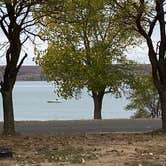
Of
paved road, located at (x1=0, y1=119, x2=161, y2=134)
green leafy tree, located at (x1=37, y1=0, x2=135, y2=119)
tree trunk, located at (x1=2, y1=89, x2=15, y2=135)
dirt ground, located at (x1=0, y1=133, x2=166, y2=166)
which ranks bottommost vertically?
dirt ground, located at (x1=0, y1=133, x2=166, y2=166)

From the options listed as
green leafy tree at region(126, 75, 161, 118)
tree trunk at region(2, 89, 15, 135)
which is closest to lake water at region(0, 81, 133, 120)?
green leafy tree at region(126, 75, 161, 118)

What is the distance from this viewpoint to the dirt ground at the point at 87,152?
1082 cm

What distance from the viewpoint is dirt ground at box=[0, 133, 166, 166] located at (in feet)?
35.5

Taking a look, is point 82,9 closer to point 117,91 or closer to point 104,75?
point 104,75

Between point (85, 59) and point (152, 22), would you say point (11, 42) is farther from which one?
point (85, 59)

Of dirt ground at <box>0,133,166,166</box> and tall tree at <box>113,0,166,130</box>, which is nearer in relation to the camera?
dirt ground at <box>0,133,166,166</box>

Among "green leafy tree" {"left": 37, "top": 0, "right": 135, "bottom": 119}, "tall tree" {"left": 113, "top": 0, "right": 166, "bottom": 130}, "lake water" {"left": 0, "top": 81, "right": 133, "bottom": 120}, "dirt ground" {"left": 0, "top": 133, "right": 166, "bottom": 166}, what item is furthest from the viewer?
"lake water" {"left": 0, "top": 81, "right": 133, "bottom": 120}

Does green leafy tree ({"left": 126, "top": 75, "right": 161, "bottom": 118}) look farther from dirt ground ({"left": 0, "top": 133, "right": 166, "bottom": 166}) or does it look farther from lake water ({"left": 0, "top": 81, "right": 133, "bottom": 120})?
dirt ground ({"left": 0, "top": 133, "right": 166, "bottom": 166})

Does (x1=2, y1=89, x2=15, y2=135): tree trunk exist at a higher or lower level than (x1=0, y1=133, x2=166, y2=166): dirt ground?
higher

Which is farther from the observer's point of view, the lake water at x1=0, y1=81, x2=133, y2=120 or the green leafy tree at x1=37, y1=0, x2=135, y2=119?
the lake water at x1=0, y1=81, x2=133, y2=120

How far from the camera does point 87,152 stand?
12406mm

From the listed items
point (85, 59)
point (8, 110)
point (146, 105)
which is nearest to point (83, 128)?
point (8, 110)

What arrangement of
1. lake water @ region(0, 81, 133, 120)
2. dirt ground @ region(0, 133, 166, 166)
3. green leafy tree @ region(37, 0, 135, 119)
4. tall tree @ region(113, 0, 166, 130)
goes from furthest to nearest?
1. lake water @ region(0, 81, 133, 120)
2. green leafy tree @ region(37, 0, 135, 119)
3. tall tree @ region(113, 0, 166, 130)
4. dirt ground @ region(0, 133, 166, 166)

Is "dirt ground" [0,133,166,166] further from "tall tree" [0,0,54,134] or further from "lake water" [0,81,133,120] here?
"lake water" [0,81,133,120]
